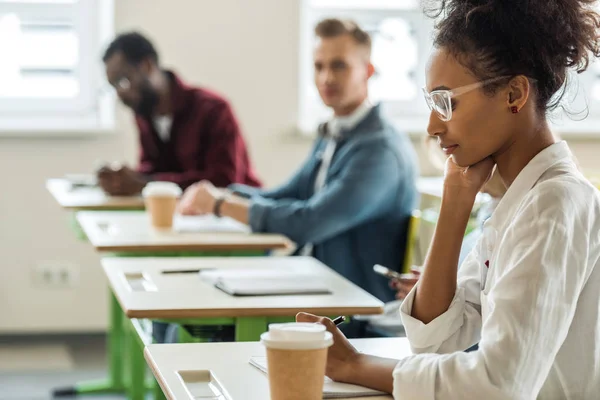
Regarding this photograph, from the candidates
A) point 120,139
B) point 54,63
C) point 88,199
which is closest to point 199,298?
point 88,199

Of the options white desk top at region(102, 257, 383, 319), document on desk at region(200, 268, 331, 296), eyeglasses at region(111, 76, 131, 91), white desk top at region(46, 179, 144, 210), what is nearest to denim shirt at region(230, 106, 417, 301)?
white desk top at region(102, 257, 383, 319)

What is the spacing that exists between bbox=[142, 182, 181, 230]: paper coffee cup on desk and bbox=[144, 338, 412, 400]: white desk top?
5.07 ft

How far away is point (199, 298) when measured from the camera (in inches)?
82.2

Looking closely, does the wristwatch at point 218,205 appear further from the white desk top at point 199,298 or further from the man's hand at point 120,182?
the man's hand at point 120,182

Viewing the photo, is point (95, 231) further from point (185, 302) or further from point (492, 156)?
point (492, 156)

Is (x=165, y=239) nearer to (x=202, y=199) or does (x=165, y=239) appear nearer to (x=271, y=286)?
(x=202, y=199)

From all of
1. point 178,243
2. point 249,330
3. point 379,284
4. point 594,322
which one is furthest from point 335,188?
point 594,322

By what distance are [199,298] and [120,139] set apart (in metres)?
2.87

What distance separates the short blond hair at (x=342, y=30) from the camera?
330cm

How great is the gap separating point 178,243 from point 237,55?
2.17m

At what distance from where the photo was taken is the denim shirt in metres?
2.97

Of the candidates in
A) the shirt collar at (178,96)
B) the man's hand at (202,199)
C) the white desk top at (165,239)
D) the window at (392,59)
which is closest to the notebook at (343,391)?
the white desk top at (165,239)

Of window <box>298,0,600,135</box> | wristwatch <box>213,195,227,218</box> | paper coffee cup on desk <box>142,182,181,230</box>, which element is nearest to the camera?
paper coffee cup on desk <box>142,182,181,230</box>

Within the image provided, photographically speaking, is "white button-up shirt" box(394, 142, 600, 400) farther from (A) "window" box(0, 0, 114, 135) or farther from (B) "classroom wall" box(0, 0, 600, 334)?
(A) "window" box(0, 0, 114, 135)
